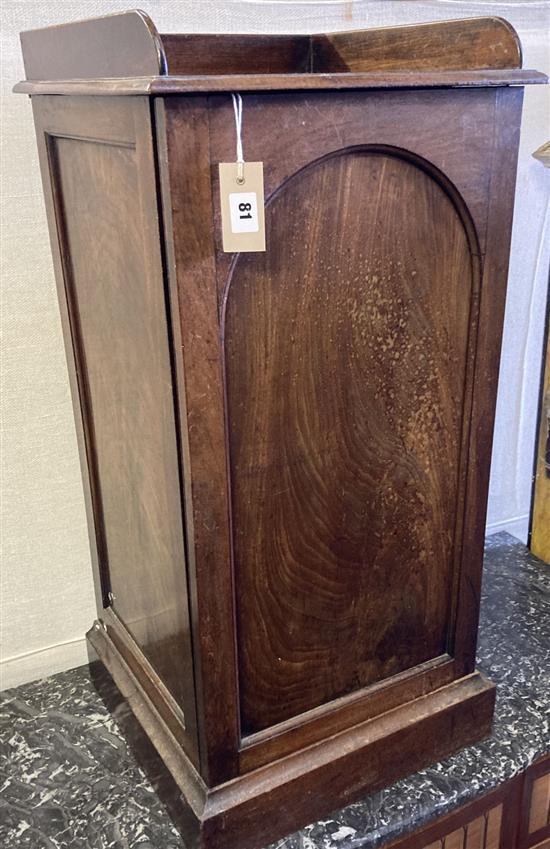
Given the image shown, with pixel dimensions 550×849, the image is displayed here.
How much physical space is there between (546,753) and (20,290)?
1166 millimetres

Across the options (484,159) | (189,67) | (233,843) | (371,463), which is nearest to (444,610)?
(371,463)

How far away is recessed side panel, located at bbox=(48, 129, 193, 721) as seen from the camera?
930 mm

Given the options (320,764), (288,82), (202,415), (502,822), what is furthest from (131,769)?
(288,82)

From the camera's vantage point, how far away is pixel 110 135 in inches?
35.7

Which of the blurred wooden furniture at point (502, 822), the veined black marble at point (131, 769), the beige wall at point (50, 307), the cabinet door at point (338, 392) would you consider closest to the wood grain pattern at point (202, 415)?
the cabinet door at point (338, 392)

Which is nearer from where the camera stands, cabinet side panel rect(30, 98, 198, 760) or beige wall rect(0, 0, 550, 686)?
cabinet side panel rect(30, 98, 198, 760)

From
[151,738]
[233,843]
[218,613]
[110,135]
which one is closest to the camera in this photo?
[110,135]

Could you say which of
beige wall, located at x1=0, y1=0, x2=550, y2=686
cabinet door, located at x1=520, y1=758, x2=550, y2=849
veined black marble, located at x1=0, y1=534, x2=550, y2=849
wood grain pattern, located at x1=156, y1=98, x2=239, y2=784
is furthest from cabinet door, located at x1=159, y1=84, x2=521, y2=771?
beige wall, located at x1=0, y1=0, x2=550, y2=686

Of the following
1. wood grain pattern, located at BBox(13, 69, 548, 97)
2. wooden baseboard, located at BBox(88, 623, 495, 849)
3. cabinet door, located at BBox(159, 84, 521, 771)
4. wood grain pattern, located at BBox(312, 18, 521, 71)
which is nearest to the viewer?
wood grain pattern, located at BBox(13, 69, 548, 97)

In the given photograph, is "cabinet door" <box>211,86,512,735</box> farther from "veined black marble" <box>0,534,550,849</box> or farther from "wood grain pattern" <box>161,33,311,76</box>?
"wood grain pattern" <box>161,33,311,76</box>

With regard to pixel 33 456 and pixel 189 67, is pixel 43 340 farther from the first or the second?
pixel 189 67

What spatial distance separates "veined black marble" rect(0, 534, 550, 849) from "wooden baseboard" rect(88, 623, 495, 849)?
3cm

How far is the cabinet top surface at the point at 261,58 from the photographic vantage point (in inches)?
31.2

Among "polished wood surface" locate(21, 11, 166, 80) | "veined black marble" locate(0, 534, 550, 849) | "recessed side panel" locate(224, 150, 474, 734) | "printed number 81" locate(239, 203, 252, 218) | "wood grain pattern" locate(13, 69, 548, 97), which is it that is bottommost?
"veined black marble" locate(0, 534, 550, 849)
